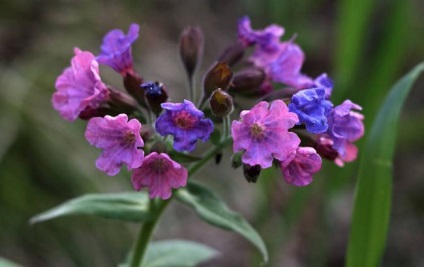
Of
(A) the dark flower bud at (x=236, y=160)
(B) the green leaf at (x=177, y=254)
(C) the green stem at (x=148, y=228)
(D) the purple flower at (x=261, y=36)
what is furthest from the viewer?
(B) the green leaf at (x=177, y=254)

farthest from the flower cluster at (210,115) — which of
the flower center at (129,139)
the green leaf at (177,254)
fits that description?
Answer: the green leaf at (177,254)

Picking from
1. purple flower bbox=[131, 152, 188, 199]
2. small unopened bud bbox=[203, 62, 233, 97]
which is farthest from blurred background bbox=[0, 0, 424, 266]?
purple flower bbox=[131, 152, 188, 199]

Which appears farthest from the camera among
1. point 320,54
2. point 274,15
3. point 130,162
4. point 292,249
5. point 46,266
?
point 320,54

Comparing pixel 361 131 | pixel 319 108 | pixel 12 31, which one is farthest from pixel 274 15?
pixel 12 31

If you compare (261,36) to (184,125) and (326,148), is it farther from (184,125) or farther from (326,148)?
(184,125)

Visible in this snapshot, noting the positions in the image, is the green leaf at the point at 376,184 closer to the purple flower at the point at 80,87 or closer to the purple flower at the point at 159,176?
the purple flower at the point at 159,176

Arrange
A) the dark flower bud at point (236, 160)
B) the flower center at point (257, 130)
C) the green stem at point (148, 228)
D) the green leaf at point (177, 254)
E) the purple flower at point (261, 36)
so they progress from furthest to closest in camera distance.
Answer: the green leaf at point (177, 254)
the purple flower at point (261, 36)
the green stem at point (148, 228)
the dark flower bud at point (236, 160)
the flower center at point (257, 130)

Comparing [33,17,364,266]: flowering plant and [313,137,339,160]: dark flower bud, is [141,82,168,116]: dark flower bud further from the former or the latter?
[313,137,339,160]: dark flower bud

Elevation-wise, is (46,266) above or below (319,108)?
below

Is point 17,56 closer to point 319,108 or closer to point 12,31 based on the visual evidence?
point 12,31
